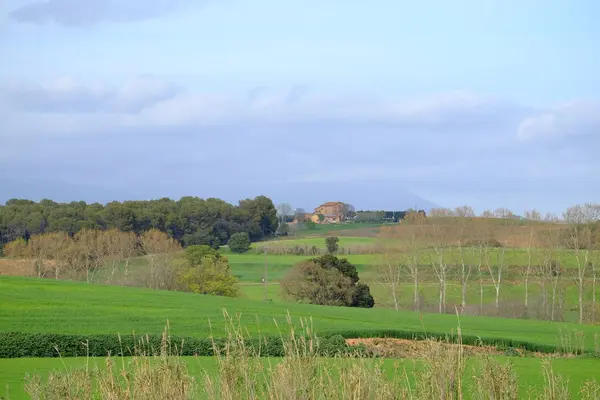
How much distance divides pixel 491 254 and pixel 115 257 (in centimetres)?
3344

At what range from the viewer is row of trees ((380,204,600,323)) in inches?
2331

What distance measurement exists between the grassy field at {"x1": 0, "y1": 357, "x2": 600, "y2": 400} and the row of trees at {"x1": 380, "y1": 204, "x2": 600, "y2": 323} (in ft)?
116

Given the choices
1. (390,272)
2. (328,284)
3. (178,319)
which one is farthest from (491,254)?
(178,319)

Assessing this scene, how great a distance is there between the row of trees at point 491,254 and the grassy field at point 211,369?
116 feet

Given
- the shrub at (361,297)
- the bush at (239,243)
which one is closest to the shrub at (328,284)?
the shrub at (361,297)

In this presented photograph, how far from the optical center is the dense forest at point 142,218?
277 feet

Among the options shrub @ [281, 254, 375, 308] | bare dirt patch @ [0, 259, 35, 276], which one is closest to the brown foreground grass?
shrub @ [281, 254, 375, 308]

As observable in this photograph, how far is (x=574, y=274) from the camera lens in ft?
195

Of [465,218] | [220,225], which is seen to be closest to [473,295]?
[465,218]

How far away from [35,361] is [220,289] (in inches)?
1518

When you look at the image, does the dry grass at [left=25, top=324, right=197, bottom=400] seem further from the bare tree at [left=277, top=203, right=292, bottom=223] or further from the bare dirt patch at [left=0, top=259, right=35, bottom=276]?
the bare tree at [left=277, top=203, right=292, bottom=223]

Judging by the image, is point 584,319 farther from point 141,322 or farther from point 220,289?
point 141,322

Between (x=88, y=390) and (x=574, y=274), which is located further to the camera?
(x=574, y=274)

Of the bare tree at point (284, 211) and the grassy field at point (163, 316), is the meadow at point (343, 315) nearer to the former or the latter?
the grassy field at point (163, 316)
